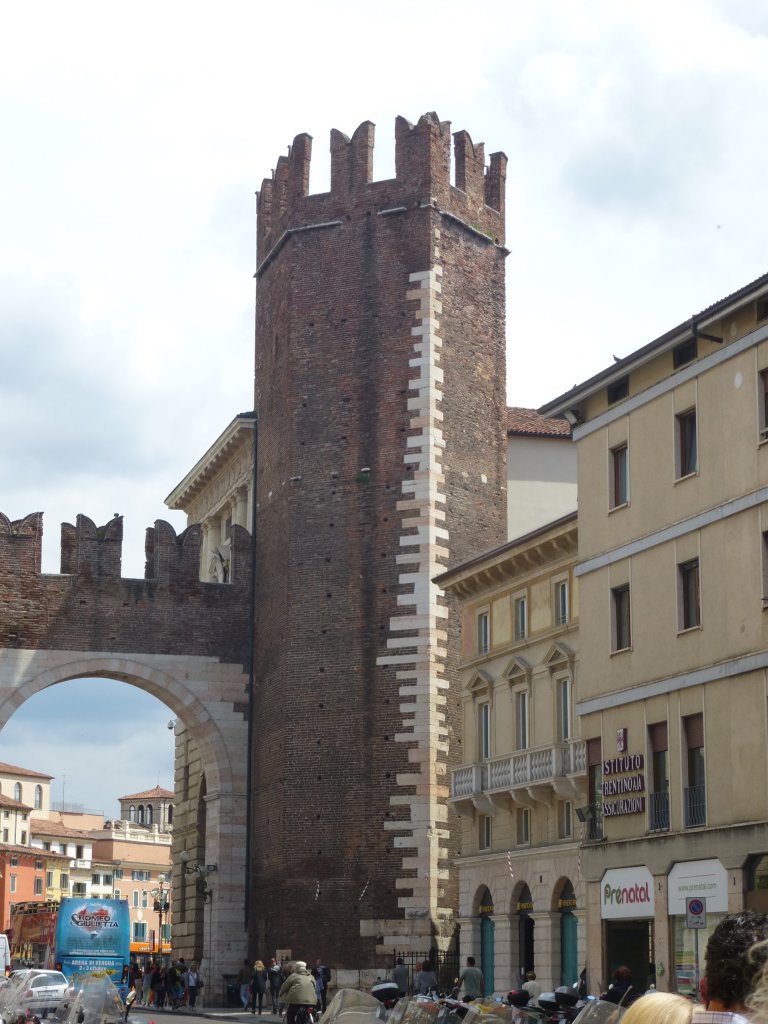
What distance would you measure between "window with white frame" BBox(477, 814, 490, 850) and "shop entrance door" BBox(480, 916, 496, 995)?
1.45 meters

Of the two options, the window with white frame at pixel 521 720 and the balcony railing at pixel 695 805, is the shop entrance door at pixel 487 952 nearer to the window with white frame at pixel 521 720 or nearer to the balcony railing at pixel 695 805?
the window with white frame at pixel 521 720

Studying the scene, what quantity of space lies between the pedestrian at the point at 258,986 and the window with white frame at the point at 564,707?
344 inches

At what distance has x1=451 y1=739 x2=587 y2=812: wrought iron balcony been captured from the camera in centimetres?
3219

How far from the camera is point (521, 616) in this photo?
35594mm

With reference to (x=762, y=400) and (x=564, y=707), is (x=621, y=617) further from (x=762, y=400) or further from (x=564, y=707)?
(x=564, y=707)

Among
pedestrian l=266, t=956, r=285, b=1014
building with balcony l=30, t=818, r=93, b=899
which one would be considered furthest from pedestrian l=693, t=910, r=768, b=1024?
building with balcony l=30, t=818, r=93, b=899

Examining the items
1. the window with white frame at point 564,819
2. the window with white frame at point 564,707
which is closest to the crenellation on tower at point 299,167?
the window with white frame at point 564,707

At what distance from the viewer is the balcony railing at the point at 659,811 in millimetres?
25047

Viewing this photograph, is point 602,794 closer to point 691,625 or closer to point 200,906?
point 691,625

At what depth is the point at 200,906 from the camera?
4469 cm

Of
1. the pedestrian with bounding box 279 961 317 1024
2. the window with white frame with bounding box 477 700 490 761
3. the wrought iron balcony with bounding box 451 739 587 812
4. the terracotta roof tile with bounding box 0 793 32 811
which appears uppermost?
the terracotta roof tile with bounding box 0 793 32 811

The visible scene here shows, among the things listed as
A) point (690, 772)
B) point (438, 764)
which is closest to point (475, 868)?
point (438, 764)

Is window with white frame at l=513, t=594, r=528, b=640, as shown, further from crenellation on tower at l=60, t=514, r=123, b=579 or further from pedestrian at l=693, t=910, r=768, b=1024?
pedestrian at l=693, t=910, r=768, b=1024

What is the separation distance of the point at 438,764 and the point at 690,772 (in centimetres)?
1268
